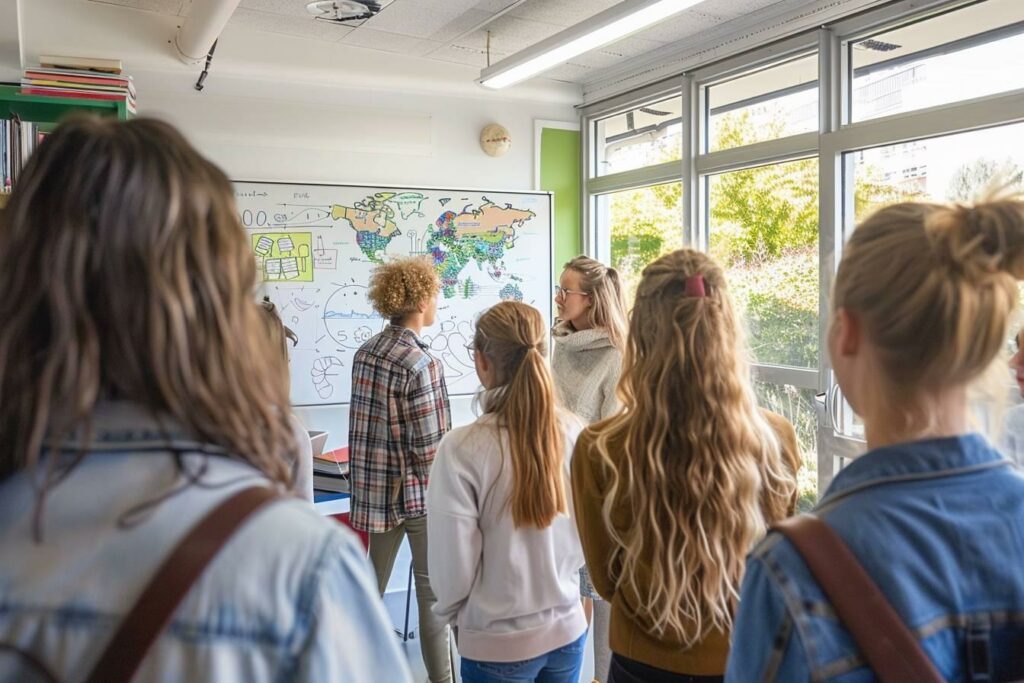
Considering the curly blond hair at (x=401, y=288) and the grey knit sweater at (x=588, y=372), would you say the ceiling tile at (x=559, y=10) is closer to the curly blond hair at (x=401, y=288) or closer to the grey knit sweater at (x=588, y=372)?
the curly blond hair at (x=401, y=288)

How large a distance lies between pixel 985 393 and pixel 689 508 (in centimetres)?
61

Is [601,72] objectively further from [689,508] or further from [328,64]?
[689,508]

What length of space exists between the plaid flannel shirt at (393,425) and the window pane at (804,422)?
5.19 ft

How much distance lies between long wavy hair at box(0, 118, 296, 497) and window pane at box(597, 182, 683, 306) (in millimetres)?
3758

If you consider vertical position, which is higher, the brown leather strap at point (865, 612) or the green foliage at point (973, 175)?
the green foliage at point (973, 175)

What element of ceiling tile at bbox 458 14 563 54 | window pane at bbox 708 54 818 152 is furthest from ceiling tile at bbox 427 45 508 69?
window pane at bbox 708 54 818 152

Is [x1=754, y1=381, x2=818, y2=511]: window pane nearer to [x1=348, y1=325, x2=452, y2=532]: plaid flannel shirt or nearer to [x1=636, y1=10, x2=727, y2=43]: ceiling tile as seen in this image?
[x1=348, y1=325, x2=452, y2=532]: plaid flannel shirt

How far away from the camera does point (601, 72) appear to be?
15.1ft

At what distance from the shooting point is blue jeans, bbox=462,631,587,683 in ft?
5.97

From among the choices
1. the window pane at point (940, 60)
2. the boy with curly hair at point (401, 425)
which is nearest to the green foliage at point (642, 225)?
the window pane at point (940, 60)

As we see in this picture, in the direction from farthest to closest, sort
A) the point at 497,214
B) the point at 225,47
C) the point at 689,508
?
the point at 497,214 → the point at 225,47 → the point at 689,508

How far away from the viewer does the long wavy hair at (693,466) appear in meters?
1.41

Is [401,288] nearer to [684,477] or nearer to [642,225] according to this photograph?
[684,477]

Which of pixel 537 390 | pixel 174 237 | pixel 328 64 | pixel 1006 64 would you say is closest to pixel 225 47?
pixel 328 64
